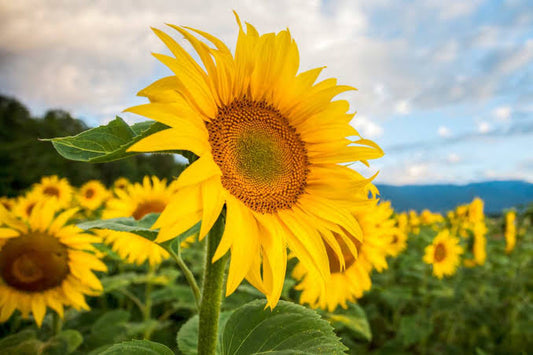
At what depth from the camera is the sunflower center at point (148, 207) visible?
158 inches

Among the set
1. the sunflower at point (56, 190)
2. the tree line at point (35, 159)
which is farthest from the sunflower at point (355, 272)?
the tree line at point (35, 159)

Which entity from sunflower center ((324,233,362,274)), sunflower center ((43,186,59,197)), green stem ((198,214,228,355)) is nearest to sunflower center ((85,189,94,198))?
sunflower center ((43,186,59,197))

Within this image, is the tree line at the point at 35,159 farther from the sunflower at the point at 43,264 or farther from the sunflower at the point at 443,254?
the sunflower at the point at 43,264

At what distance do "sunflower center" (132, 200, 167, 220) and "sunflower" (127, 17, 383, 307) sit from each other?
2.76 metres

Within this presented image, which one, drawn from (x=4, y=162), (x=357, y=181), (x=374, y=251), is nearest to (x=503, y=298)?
(x=374, y=251)

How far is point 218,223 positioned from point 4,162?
2737 cm

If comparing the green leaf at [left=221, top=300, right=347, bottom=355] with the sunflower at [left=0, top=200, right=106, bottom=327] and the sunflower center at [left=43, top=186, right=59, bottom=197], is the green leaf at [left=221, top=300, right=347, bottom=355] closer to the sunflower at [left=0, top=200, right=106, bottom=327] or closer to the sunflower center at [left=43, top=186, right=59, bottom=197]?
the sunflower at [left=0, top=200, right=106, bottom=327]

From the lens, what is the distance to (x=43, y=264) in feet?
8.64

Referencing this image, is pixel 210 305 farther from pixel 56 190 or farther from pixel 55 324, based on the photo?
pixel 56 190

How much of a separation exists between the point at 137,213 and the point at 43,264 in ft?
4.64

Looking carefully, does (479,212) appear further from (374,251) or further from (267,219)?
(267,219)

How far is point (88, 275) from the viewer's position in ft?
8.82

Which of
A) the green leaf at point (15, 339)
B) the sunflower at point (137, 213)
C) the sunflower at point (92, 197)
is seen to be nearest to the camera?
the green leaf at point (15, 339)

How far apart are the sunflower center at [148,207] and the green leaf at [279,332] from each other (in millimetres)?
2746
